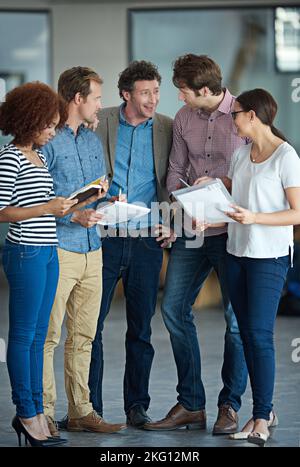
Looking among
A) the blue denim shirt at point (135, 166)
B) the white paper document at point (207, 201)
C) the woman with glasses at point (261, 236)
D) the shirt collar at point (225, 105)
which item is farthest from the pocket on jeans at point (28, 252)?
the shirt collar at point (225, 105)

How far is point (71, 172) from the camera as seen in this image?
3.90 meters

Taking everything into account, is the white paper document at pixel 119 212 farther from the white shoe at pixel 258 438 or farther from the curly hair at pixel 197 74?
the white shoe at pixel 258 438

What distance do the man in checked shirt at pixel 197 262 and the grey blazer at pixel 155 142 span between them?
5 centimetres

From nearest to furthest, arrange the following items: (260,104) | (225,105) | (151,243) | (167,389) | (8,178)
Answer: (8,178) < (260,104) < (225,105) < (151,243) < (167,389)

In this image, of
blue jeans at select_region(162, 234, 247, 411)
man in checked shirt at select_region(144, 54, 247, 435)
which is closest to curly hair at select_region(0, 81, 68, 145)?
man in checked shirt at select_region(144, 54, 247, 435)

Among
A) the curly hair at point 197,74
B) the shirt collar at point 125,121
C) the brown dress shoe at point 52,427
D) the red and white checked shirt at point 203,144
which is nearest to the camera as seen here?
the brown dress shoe at point 52,427

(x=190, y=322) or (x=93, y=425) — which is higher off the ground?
(x=190, y=322)

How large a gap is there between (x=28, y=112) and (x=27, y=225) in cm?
41

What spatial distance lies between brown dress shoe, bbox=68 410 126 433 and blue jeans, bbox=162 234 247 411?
0.34m

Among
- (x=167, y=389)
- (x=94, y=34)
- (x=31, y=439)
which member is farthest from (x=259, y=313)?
(x=94, y=34)

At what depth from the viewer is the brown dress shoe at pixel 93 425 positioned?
4023 mm

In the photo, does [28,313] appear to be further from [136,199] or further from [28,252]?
[136,199]

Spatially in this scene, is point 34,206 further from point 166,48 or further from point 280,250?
point 166,48
